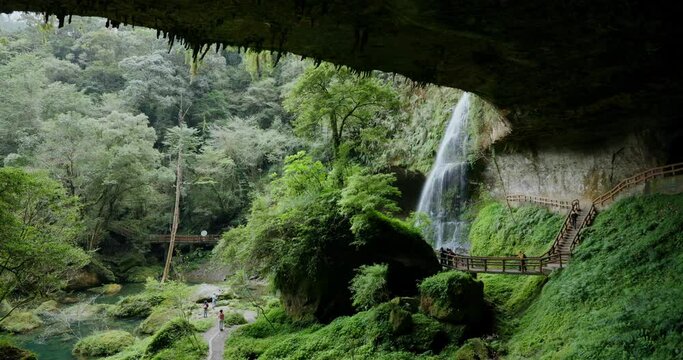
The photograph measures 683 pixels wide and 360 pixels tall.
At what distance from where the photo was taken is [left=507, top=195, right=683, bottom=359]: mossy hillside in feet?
27.5

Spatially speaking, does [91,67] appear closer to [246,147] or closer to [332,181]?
[246,147]

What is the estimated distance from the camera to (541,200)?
19422 mm

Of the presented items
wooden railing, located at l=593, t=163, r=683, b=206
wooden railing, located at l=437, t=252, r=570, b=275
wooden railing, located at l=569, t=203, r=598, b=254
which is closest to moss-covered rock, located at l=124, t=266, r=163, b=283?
wooden railing, located at l=437, t=252, r=570, b=275

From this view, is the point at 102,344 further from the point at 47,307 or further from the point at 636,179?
the point at 636,179

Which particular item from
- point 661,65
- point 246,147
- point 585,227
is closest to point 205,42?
point 661,65

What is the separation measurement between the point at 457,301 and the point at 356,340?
10.3 ft

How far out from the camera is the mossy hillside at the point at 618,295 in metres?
8.38

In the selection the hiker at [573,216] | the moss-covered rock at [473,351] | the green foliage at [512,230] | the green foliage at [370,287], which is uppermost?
the hiker at [573,216]

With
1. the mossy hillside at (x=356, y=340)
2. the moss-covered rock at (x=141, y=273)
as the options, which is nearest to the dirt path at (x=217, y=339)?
the mossy hillside at (x=356, y=340)

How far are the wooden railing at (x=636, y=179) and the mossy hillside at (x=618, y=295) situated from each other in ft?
2.76

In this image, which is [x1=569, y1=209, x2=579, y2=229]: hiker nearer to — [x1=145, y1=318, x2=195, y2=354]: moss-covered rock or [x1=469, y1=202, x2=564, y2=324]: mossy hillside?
[x1=469, y1=202, x2=564, y2=324]: mossy hillside

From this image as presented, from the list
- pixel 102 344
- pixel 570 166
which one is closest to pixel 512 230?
pixel 570 166

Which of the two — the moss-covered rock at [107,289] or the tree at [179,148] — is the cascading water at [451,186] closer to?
the tree at [179,148]

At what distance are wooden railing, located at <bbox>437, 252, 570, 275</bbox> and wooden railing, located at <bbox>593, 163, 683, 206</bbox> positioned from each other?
3.11 m
